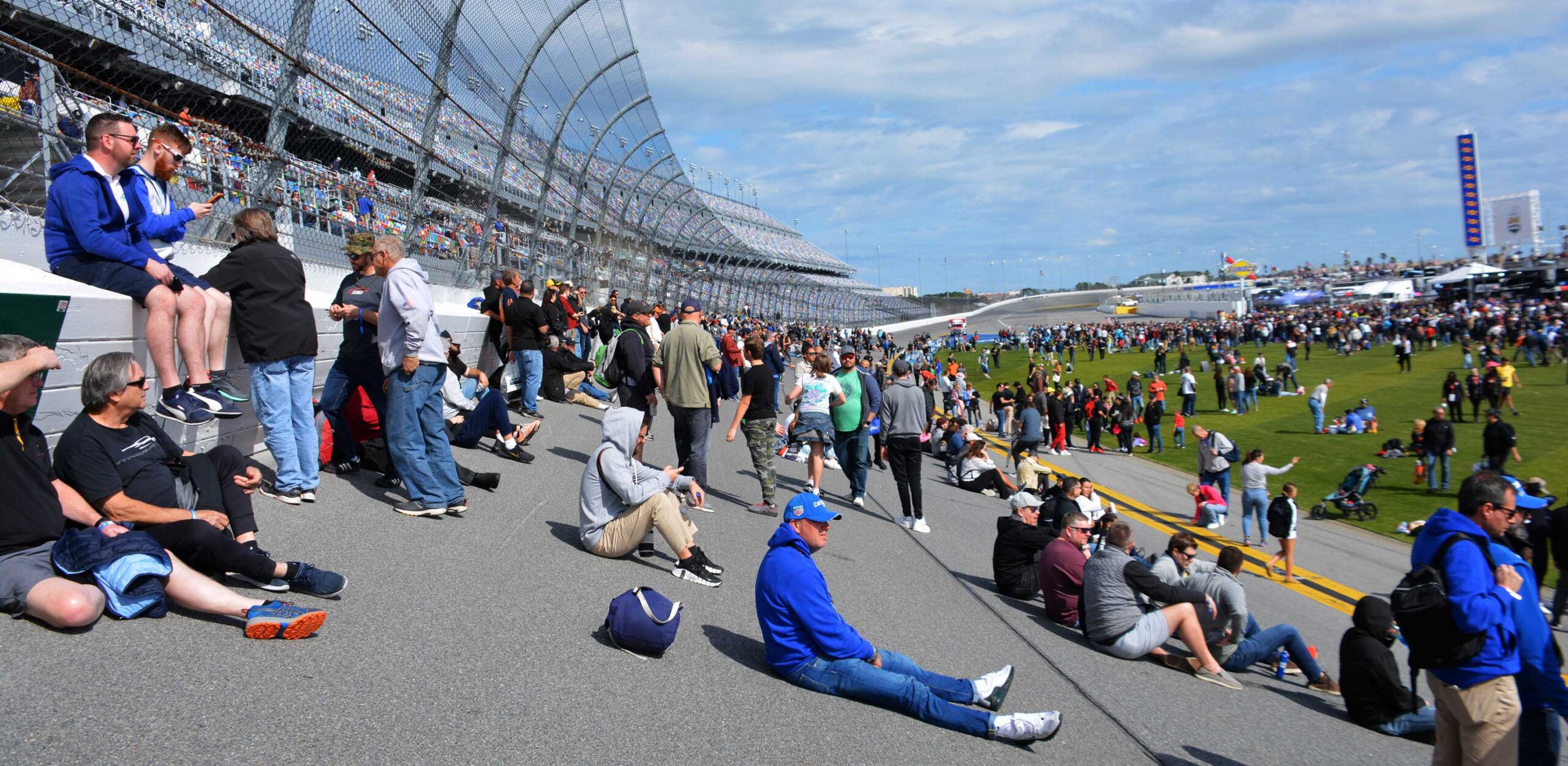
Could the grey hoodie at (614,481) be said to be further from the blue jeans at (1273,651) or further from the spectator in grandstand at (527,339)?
the spectator in grandstand at (527,339)

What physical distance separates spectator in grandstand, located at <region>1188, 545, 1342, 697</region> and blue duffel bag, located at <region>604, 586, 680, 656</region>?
437cm

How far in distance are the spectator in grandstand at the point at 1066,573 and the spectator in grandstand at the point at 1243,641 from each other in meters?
0.89

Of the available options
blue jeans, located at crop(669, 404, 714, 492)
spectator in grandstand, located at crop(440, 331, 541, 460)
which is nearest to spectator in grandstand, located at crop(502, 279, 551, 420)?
spectator in grandstand, located at crop(440, 331, 541, 460)

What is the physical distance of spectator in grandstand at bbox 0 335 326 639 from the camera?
143 inches

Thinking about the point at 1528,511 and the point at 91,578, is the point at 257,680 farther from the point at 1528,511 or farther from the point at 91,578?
the point at 1528,511

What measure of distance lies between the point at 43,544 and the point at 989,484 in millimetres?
13027

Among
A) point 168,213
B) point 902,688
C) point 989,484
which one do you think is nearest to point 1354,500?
point 989,484

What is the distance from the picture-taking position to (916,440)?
980 cm

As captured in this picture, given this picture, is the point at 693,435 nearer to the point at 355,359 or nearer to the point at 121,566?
the point at 355,359

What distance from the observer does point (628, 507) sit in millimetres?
6238

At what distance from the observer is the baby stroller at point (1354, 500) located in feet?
53.2

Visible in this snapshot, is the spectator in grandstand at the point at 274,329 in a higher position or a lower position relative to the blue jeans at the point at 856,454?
higher

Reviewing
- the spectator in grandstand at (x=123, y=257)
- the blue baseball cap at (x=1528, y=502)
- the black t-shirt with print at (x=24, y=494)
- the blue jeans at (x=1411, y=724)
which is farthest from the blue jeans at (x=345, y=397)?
the blue baseball cap at (x=1528, y=502)

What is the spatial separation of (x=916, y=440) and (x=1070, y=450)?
1665cm
